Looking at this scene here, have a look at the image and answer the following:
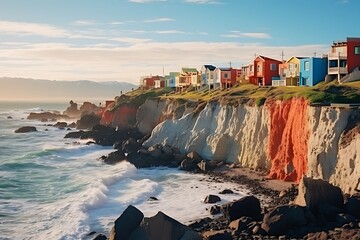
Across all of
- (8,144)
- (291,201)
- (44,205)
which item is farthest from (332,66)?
(8,144)

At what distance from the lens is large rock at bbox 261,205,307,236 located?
85.6ft

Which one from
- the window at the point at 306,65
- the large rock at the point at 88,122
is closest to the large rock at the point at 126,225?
the window at the point at 306,65

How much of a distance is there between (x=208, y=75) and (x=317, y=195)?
202ft

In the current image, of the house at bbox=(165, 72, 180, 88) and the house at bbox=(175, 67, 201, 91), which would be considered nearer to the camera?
the house at bbox=(175, 67, 201, 91)

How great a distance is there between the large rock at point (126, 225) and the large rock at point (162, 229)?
83cm

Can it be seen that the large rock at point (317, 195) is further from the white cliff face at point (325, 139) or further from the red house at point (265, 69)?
the red house at point (265, 69)

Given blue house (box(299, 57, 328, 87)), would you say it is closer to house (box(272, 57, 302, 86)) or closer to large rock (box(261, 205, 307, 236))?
house (box(272, 57, 302, 86))

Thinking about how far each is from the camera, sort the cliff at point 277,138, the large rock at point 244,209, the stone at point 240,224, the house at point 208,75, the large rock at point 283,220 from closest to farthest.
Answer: the large rock at point 283,220 → the stone at point 240,224 → the large rock at point 244,209 → the cliff at point 277,138 → the house at point 208,75

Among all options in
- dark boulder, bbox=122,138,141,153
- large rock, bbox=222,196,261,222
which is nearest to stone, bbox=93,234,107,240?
large rock, bbox=222,196,261,222

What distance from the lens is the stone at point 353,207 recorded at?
27814 millimetres

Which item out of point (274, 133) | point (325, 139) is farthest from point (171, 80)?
point (325, 139)

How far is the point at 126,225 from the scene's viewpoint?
23.2 meters

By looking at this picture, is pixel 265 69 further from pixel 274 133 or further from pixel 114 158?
pixel 114 158

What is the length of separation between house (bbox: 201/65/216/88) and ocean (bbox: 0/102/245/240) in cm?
3356
